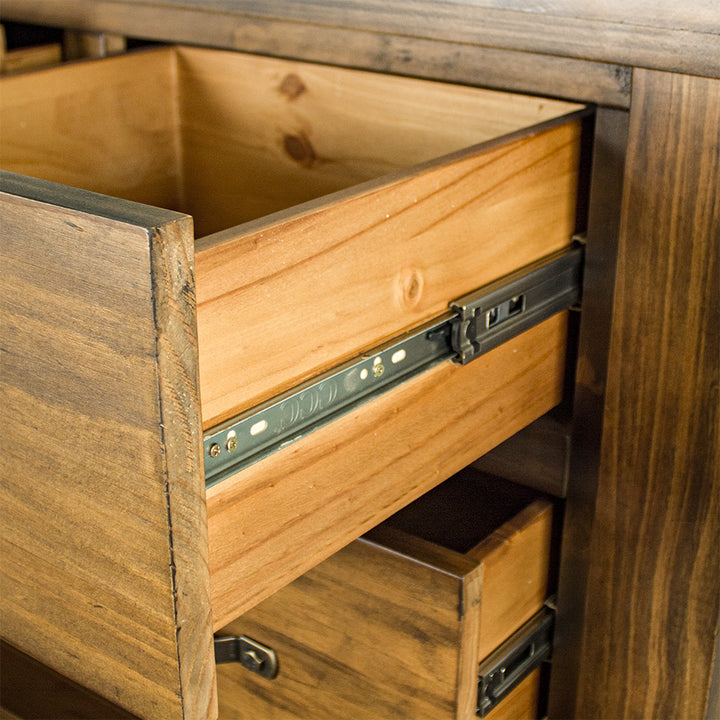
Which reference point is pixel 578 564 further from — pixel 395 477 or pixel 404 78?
pixel 404 78

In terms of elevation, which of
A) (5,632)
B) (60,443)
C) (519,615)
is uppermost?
(60,443)

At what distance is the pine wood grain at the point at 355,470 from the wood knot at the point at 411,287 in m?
0.05

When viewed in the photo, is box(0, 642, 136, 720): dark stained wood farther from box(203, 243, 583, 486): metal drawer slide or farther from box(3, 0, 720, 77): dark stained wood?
box(3, 0, 720, 77): dark stained wood

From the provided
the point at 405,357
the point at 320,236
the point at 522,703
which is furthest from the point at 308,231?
the point at 522,703

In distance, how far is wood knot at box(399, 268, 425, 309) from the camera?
1.88 ft

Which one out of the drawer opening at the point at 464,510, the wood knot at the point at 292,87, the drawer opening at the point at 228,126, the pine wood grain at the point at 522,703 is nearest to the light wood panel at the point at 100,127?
the drawer opening at the point at 228,126

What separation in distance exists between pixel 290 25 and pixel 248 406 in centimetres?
45

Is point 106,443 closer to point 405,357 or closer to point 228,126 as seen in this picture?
point 405,357

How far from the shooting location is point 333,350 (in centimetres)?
54

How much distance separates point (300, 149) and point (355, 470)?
41 cm

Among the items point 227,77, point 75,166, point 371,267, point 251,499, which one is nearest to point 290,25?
point 227,77

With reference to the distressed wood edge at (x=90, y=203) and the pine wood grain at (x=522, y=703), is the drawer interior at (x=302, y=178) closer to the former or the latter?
the distressed wood edge at (x=90, y=203)

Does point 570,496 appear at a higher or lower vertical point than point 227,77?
lower

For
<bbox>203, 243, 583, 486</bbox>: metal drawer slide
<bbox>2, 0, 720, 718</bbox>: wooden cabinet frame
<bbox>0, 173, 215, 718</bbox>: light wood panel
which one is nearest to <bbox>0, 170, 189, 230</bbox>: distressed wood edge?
<bbox>0, 173, 215, 718</bbox>: light wood panel
